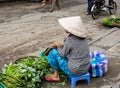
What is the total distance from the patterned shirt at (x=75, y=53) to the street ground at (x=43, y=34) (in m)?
0.36

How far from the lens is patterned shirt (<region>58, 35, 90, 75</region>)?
16.3 feet

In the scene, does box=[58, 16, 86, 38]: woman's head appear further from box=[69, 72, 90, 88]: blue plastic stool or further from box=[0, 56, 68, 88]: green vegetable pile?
box=[0, 56, 68, 88]: green vegetable pile

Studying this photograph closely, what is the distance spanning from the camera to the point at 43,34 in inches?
346

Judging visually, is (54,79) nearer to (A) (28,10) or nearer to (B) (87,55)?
(B) (87,55)

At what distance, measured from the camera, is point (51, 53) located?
204 inches

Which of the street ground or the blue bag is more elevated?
the blue bag

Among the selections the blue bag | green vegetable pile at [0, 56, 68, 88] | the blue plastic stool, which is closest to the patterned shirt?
the blue plastic stool

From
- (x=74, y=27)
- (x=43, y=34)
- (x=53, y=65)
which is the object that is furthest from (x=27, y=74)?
(x=43, y=34)

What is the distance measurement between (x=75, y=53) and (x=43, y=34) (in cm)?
390

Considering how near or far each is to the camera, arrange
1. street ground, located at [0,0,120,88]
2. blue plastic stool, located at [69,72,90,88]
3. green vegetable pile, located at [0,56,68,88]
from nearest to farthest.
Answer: green vegetable pile, located at [0,56,68,88] → blue plastic stool, located at [69,72,90,88] → street ground, located at [0,0,120,88]

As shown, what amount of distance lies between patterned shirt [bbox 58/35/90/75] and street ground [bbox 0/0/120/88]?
1.19 feet

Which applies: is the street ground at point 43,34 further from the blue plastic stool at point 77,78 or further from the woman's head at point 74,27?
the woman's head at point 74,27

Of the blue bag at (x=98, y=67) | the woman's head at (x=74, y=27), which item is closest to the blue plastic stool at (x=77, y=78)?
the blue bag at (x=98, y=67)

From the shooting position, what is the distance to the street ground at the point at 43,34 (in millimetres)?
5918
